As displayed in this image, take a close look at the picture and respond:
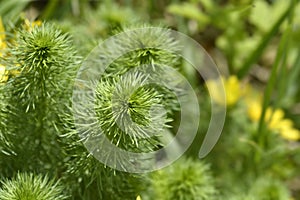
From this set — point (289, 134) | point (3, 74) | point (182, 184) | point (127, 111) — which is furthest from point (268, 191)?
point (3, 74)

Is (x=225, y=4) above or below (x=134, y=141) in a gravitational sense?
above

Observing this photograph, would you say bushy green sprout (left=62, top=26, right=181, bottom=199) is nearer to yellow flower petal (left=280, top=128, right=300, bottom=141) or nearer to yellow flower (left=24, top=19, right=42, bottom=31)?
yellow flower (left=24, top=19, right=42, bottom=31)

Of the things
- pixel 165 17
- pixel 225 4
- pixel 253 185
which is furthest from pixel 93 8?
pixel 253 185

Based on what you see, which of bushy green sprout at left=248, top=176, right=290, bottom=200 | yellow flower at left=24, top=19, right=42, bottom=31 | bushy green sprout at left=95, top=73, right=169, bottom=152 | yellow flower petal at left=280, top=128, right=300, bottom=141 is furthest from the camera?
yellow flower petal at left=280, top=128, right=300, bottom=141

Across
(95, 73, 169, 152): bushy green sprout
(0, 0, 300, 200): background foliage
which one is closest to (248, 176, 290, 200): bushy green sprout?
(0, 0, 300, 200): background foliage

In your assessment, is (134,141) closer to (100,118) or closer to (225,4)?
(100,118)

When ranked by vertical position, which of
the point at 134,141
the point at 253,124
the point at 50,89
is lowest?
the point at 134,141
